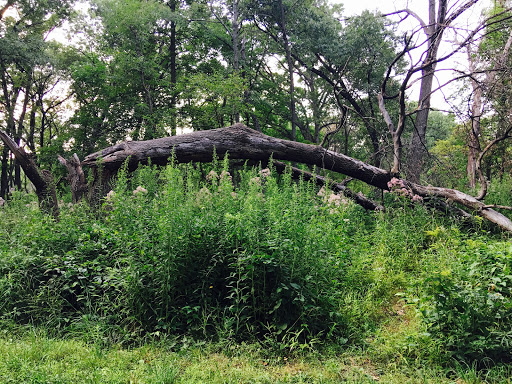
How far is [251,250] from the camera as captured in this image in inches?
137

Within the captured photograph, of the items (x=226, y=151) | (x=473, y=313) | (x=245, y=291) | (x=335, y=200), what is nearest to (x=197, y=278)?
(x=245, y=291)

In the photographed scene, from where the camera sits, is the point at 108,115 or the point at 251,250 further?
the point at 108,115

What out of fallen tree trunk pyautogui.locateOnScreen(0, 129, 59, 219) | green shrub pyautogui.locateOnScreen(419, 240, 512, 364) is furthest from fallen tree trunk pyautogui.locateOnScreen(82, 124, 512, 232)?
green shrub pyautogui.locateOnScreen(419, 240, 512, 364)

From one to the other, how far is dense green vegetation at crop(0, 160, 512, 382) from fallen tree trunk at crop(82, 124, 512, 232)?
2574mm

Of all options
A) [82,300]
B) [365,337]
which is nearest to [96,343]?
[82,300]

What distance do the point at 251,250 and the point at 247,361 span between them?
3.34 ft

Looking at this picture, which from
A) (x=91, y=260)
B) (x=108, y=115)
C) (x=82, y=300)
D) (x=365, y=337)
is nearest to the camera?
(x=365, y=337)

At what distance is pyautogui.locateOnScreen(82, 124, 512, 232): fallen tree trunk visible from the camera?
22.2 ft

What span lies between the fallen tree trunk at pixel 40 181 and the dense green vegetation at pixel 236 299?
1.37 m

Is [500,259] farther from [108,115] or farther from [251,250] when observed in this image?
[108,115]

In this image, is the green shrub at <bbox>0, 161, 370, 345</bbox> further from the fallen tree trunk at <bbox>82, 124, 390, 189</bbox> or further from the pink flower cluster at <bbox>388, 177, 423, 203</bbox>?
the fallen tree trunk at <bbox>82, 124, 390, 189</bbox>

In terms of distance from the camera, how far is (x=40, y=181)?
6.06 m

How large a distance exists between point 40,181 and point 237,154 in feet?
12.7

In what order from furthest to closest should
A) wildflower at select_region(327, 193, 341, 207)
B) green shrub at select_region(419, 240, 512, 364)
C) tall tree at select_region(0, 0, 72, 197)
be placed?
tall tree at select_region(0, 0, 72, 197)
wildflower at select_region(327, 193, 341, 207)
green shrub at select_region(419, 240, 512, 364)
